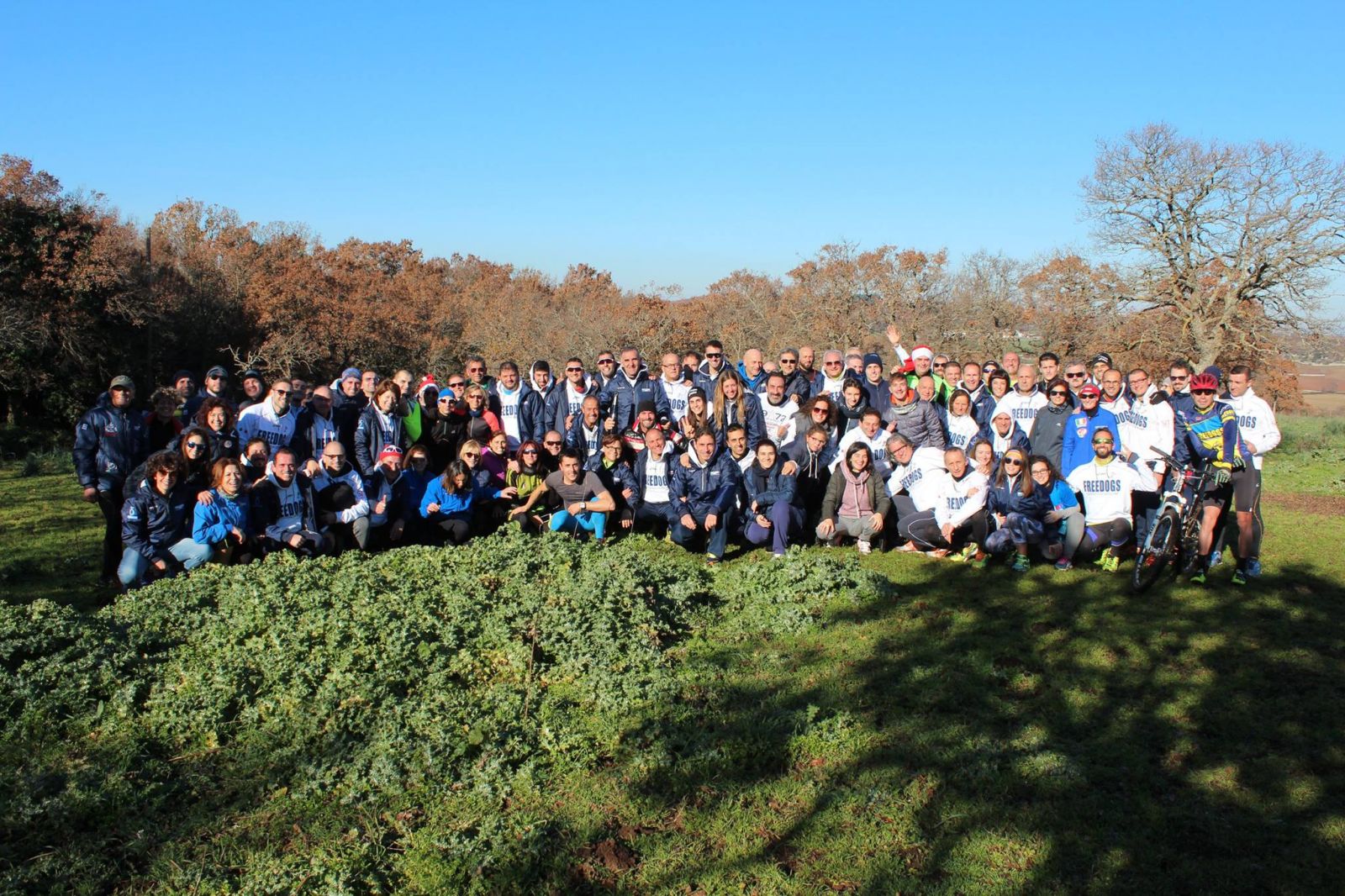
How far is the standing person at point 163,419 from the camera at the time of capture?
8.85 m

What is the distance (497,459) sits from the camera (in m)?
9.72


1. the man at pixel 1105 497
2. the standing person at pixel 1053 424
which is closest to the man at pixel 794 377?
the standing person at pixel 1053 424

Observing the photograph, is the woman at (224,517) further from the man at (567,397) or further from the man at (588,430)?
the man at (567,397)

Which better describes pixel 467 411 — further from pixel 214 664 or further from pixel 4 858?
pixel 4 858

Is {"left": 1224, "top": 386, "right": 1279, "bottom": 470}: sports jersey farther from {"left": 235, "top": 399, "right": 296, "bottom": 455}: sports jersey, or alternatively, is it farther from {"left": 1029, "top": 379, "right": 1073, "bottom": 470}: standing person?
{"left": 235, "top": 399, "right": 296, "bottom": 455}: sports jersey

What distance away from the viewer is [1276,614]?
7.25 meters

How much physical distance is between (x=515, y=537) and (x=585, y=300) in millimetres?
34116

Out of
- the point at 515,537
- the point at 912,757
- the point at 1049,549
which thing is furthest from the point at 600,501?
the point at 912,757

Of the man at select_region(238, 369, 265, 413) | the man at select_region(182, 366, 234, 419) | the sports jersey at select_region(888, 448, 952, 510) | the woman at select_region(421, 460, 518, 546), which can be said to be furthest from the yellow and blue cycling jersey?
the man at select_region(238, 369, 265, 413)

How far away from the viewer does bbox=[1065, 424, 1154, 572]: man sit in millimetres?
8562

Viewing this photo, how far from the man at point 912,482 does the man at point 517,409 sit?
382 centimetres

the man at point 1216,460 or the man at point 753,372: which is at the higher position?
the man at point 753,372

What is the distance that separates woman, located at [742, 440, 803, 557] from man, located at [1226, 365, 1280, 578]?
3.84 meters

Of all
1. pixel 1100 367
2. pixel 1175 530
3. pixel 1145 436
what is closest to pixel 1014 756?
pixel 1175 530
